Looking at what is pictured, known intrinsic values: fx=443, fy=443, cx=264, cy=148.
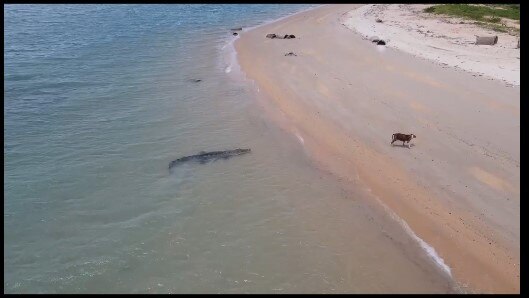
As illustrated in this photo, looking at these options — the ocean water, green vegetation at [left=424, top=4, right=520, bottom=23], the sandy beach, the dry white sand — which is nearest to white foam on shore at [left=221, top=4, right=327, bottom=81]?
the sandy beach

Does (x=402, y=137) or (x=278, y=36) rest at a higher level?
(x=278, y=36)

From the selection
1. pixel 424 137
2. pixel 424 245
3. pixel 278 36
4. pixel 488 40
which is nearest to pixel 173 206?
pixel 424 245

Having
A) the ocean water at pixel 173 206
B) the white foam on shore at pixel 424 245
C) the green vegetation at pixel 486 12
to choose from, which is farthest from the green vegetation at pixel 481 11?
the white foam on shore at pixel 424 245

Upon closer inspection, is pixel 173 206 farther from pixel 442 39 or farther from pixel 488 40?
pixel 442 39

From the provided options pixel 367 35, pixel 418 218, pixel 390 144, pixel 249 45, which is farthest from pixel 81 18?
pixel 418 218

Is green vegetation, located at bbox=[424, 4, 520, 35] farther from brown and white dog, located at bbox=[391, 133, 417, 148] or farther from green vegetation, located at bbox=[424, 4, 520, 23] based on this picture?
brown and white dog, located at bbox=[391, 133, 417, 148]

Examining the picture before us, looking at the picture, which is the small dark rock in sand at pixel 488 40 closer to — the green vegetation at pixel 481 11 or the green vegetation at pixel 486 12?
the green vegetation at pixel 486 12
